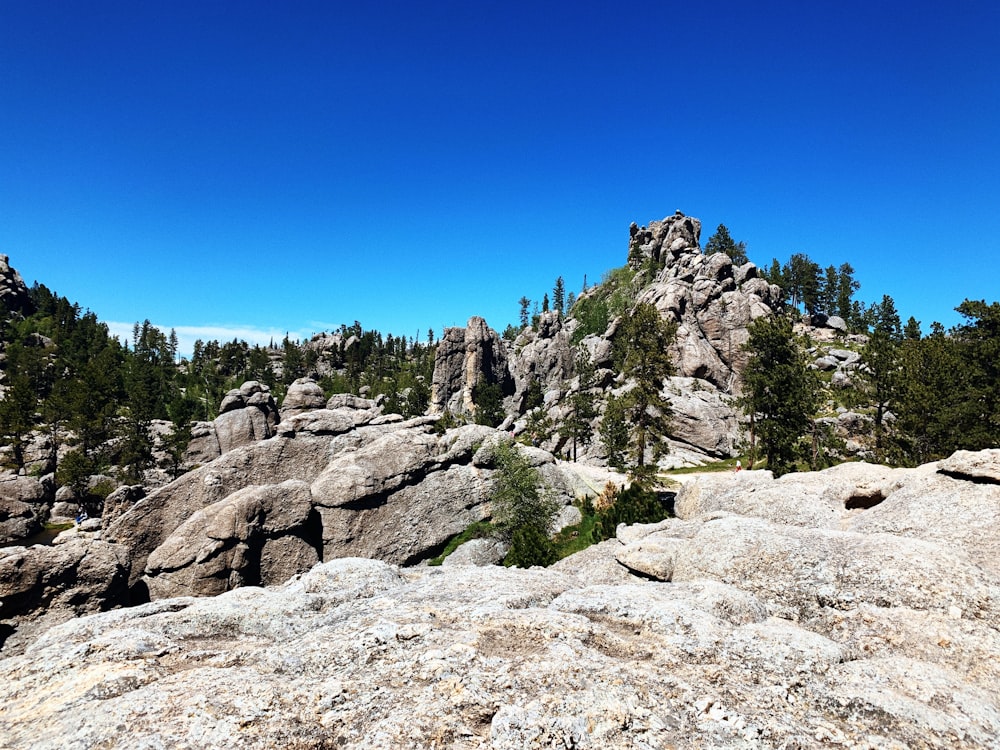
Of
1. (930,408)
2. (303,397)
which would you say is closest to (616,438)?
(930,408)

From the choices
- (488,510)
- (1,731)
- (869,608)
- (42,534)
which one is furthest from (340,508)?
(42,534)

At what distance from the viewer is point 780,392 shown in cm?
4122

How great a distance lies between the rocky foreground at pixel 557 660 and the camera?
684 centimetres

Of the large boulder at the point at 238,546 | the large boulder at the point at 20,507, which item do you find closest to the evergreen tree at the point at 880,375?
the large boulder at the point at 238,546

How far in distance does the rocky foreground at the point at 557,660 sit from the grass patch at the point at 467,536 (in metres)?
30.4

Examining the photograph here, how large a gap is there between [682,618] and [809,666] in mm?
2389

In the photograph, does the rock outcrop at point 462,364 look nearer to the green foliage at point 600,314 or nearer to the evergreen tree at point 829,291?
the green foliage at point 600,314

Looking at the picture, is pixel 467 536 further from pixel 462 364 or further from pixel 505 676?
pixel 462 364

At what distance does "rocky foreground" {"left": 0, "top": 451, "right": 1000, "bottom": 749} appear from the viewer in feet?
22.4

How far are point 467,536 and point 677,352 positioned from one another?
8445 centimetres

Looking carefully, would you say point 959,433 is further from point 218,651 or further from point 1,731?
point 1,731

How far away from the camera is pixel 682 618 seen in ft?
34.1

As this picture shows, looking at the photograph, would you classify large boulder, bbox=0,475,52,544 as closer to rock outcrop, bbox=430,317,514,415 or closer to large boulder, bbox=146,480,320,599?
large boulder, bbox=146,480,320,599

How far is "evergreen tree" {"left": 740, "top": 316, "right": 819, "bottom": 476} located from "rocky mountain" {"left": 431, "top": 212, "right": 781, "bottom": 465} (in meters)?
4.15
